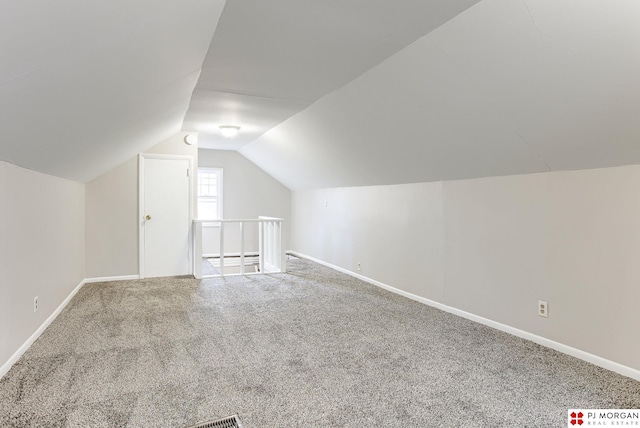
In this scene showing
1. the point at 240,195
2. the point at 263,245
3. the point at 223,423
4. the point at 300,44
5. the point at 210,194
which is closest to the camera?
the point at 223,423

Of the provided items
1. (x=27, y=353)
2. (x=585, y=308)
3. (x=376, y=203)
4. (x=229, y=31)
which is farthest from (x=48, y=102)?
(x=376, y=203)

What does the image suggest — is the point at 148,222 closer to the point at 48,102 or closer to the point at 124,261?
the point at 124,261

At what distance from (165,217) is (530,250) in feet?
15.4

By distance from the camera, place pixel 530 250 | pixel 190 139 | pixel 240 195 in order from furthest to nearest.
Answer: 1. pixel 240 195
2. pixel 190 139
3. pixel 530 250

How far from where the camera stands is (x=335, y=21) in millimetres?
2279

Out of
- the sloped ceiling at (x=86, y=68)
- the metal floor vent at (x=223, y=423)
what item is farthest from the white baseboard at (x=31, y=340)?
the metal floor vent at (x=223, y=423)

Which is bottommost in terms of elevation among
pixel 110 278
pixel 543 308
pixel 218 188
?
pixel 110 278

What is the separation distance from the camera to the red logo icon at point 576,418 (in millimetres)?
1967

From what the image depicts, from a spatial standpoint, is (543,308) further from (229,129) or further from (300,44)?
(229,129)

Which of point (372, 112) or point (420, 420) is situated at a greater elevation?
point (372, 112)

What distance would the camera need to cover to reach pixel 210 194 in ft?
26.4

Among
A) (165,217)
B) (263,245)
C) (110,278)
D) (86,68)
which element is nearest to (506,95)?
(86,68)

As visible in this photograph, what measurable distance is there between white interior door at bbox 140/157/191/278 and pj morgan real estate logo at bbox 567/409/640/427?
199 inches

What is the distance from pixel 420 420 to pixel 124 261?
480 cm
